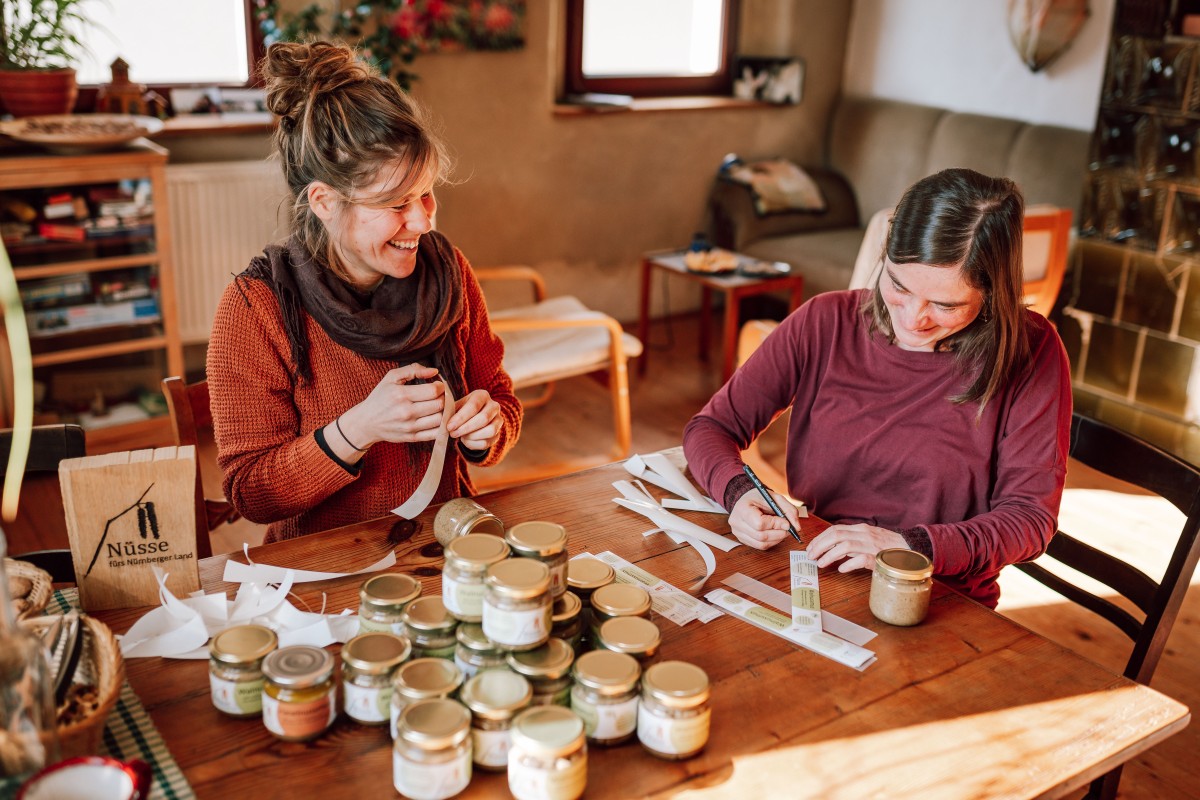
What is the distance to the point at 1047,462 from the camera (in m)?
1.59

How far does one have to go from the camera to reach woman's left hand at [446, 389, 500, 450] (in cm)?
163

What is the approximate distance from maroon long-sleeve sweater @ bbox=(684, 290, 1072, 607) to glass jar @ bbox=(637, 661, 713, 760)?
0.56 metres

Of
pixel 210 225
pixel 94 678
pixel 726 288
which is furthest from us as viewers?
pixel 726 288

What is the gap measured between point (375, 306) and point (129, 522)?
57 centimetres

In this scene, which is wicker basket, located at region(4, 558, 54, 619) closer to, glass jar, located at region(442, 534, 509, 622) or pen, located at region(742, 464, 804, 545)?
glass jar, located at region(442, 534, 509, 622)

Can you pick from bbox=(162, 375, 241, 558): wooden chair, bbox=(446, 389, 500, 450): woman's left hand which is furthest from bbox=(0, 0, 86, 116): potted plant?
bbox=(446, 389, 500, 450): woman's left hand

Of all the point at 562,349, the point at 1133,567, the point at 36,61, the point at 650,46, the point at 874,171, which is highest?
the point at 650,46

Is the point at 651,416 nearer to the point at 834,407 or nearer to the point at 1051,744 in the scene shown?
the point at 834,407

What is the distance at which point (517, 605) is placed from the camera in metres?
1.02

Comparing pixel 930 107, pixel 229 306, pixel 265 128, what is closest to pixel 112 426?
pixel 265 128

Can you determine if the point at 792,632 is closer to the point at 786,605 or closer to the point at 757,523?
the point at 786,605

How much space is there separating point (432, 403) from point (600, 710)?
23.9 inches

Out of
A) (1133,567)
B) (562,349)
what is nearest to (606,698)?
(1133,567)

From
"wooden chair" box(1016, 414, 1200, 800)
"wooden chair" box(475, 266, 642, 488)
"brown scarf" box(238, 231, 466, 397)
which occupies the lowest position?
"wooden chair" box(475, 266, 642, 488)
